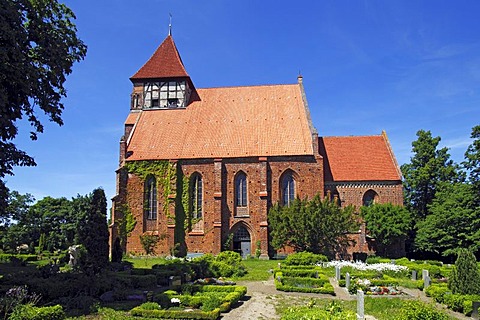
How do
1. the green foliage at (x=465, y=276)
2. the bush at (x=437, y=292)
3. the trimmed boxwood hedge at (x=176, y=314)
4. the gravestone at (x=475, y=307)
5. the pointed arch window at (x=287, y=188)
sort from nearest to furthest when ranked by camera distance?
the trimmed boxwood hedge at (x=176, y=314) → the gravestone at (x=475, y=307) → the green foliage at (x=465, y=276) → the bush at (x=437, y=292) → the pointed arch window at (x=287, y=188)

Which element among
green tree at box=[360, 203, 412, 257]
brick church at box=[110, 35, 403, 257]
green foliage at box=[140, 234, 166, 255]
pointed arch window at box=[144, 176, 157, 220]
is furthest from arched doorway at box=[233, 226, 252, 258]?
green tree at box=[360, 203, 412, 257]

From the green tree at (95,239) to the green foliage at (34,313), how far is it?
7.31m

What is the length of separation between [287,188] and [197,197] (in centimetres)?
839

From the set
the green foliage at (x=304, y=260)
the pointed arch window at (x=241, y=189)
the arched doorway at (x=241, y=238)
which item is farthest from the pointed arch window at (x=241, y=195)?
the green foliage at (x=304, y=260)

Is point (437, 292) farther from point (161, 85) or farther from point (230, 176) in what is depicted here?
point (161, 85)

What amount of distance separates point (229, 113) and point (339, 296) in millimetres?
26515

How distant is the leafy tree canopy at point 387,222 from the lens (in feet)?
114

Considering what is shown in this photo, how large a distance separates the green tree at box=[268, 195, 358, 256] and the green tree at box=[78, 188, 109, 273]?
14.8 m

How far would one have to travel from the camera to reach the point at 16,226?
51656 millimetres

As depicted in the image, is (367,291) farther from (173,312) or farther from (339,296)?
(173,312)

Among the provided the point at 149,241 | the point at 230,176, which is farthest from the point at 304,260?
the point at 149,241

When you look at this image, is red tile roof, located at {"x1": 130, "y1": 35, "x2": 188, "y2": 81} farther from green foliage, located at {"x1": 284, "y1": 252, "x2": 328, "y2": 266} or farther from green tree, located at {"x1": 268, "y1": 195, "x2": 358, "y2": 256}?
green foliage, located at {"x1": 284, "y1": 252, "x2": 328, "y2": 266}

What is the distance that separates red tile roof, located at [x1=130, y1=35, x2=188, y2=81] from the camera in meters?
42.5

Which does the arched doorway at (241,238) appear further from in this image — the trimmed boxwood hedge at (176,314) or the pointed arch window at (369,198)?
the trimmed boxwood hedge at (176,314)
